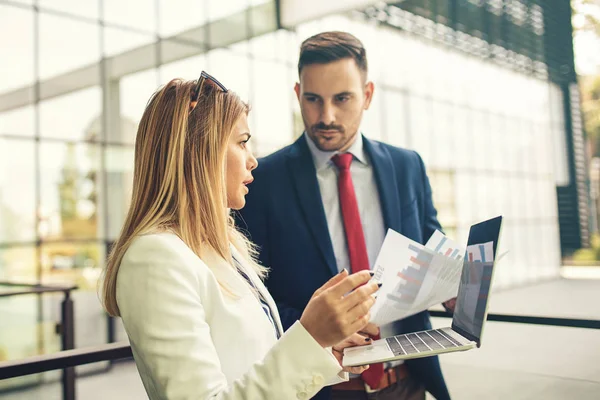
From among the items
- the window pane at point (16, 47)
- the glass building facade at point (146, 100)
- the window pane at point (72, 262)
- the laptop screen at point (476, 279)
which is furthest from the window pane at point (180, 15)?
the laptop screen at point (476, 279)

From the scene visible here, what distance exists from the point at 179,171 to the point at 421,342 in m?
0.66

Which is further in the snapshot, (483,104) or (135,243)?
(483,104)

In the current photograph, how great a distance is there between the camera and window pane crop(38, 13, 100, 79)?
8.81 m

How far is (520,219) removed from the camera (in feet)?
63.8

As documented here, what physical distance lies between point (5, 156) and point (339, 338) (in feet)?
27.6

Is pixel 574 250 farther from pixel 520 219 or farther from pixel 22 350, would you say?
pixel 22 350

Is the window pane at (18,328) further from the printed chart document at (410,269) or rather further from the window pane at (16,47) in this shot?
the printed chart document at (410,269)

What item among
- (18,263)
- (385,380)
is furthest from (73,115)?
(385,380)

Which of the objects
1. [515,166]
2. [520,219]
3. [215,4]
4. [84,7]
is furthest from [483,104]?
[84,7]

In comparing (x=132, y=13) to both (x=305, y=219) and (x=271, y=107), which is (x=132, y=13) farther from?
(x=305, y=219)

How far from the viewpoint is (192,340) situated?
1030mm

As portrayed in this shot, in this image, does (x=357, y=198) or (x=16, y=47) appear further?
(x=16, y=47)

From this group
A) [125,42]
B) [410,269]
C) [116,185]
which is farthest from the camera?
[125,42]

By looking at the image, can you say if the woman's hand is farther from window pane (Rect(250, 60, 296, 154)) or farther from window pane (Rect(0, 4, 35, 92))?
window pane (Rect(250, 60, 296, 154))
